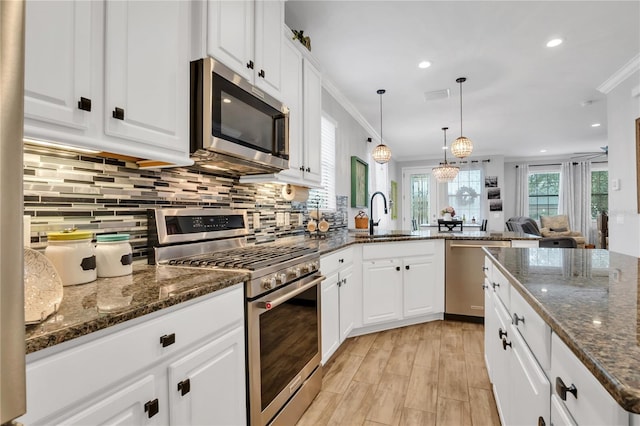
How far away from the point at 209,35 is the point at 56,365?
4.40 feet

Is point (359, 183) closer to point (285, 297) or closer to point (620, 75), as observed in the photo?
point (620, 75)

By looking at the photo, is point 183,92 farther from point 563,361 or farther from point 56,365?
point 563,361

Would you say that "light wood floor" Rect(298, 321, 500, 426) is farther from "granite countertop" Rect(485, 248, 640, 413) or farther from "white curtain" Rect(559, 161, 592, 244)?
"white curtain" Rect(559, 161, 592, 244)

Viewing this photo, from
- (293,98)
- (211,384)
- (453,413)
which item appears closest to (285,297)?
(211,384)

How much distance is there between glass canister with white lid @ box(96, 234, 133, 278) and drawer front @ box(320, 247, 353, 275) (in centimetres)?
112

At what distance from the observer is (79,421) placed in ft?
2.35

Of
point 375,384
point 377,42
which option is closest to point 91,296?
point 375,384

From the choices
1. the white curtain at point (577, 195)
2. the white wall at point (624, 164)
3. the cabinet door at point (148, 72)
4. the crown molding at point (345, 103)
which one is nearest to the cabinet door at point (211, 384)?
the cabinet door at point (148, 72)

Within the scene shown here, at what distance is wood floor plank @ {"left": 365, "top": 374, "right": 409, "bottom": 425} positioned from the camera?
1.75 m

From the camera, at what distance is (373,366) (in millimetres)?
2340

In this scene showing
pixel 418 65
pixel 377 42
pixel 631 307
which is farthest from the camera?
pixel 418 65

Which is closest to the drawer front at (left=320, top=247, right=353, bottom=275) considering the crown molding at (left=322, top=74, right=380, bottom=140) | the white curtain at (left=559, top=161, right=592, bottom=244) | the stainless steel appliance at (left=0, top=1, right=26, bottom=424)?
the stainless steel appliance at (left=0, top=1, right=26, bottom=424)

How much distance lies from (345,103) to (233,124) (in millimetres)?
2862

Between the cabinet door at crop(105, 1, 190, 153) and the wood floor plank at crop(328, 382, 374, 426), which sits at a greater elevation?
the cabinet door at crop(105, 1, 190, 153)
